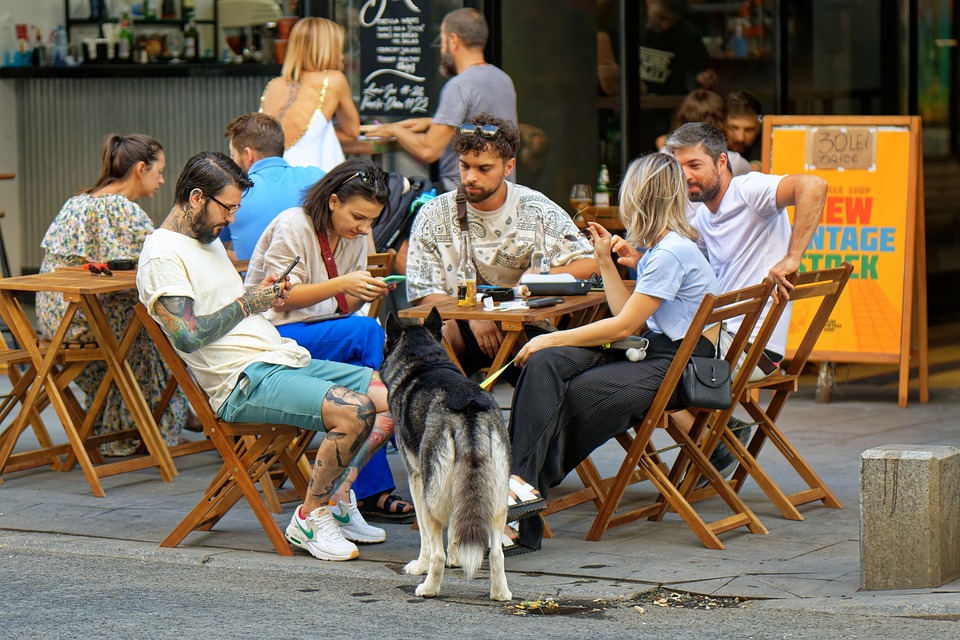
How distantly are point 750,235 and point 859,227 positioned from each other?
2.20 m

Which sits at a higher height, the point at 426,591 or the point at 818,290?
the point at 818,290

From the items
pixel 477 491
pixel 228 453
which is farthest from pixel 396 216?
pixel 477 491

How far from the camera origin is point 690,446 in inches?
227

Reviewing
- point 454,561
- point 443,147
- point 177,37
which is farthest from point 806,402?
point 177,37

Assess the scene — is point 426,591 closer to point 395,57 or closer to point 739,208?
point 739,208

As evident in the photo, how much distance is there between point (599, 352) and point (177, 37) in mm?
6186

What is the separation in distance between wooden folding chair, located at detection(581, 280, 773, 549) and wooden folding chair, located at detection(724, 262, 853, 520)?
0.51ft

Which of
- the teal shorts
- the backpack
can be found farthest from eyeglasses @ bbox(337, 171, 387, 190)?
the backpack

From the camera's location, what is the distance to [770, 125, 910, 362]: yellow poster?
841cm

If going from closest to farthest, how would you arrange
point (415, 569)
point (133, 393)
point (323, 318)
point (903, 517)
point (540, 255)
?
point (903, 517) → point (415, 569) → point (323, 318) → point (540, 255) → point (133, 393)

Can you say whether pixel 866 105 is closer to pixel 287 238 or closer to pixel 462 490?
pixel 287 238

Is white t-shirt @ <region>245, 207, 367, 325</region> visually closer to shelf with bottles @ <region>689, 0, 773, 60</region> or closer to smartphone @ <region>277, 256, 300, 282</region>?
smartphone @ <region>277, 256, 300, 282</region>

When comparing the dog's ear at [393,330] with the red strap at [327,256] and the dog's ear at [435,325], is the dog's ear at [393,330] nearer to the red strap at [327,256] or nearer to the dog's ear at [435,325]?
the dog's ear at [435,325]

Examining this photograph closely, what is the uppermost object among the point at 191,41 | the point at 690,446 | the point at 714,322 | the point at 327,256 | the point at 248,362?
the point at 191,41
